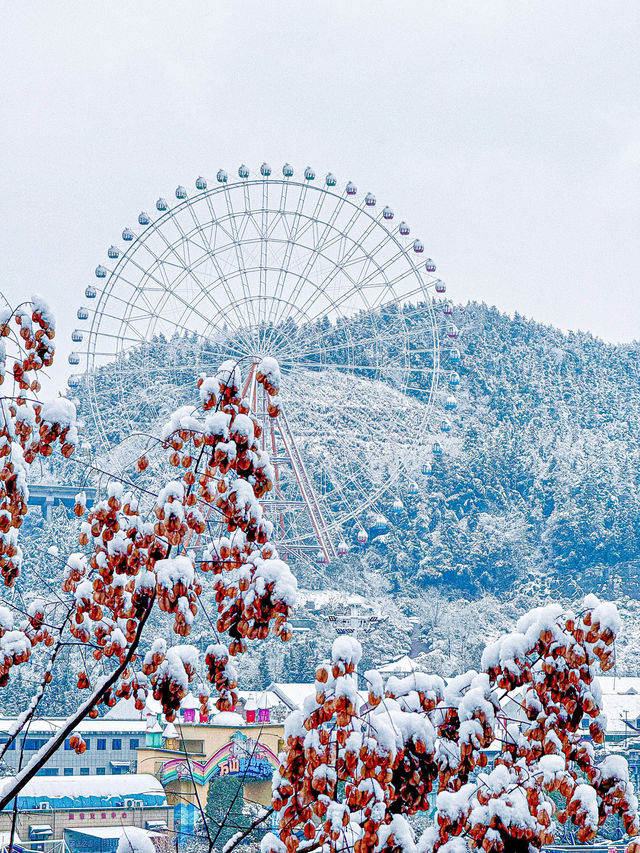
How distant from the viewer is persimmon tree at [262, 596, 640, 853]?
662 cm

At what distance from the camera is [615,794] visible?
23.8 ft

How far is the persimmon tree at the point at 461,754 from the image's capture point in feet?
21.7

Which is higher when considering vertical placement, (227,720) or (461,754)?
(461,754)

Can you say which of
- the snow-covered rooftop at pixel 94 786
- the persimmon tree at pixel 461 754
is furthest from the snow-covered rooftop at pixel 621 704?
the persimmon tree at pixel 461 754

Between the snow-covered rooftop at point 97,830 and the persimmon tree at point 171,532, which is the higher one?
the persimmon tree at point 171,532

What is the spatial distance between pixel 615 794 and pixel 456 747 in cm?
82

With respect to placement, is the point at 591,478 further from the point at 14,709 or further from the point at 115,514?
the point at 115,514

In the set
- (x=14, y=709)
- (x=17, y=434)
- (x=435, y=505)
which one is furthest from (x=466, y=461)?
(x=17, y=434)

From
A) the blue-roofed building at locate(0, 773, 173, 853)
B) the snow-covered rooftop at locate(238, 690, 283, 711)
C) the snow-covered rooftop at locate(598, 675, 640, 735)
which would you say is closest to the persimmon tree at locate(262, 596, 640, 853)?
the blue-roofed building at locate(0, 773, 173, 853)

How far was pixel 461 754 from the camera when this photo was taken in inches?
276

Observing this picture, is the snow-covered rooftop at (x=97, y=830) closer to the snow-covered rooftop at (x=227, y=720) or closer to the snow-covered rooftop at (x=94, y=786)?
the snow-covered rooftop at (x=94, y=786)

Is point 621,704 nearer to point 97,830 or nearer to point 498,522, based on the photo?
point 97,830

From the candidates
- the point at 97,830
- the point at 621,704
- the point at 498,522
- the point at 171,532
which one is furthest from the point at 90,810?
the point at 498,522

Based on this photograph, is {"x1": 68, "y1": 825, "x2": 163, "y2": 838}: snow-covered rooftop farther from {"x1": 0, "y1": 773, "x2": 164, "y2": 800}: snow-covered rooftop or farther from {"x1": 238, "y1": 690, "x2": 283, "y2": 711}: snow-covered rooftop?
{"x1": 238, "y1": 690, "x2": 283, "y2": 711}: snow-covered rooftop
